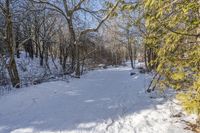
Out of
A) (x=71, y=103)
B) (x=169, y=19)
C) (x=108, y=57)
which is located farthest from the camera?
(x=108, y=57)

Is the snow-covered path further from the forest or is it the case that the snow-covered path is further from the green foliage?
the green foliage

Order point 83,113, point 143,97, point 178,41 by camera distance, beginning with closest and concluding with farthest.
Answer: point 178,41 < point 83,113 < point 143,97

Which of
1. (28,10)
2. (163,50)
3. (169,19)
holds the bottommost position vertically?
(163,50)

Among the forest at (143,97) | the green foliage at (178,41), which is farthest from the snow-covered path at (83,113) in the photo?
the green foliage at (178,41)

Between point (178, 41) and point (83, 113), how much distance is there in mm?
3474

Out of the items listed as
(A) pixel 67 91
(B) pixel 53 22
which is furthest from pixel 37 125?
(B) pixel 53 22

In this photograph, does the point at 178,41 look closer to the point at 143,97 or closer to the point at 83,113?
the point at 83,113

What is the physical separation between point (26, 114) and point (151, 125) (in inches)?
135

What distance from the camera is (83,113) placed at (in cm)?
762

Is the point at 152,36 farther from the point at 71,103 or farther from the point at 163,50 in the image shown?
the point at 71,103

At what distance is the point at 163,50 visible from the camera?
5695 mm

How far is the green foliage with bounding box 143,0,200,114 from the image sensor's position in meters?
4.41

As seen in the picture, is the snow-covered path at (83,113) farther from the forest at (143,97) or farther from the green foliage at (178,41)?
the green foliage at (178,41)

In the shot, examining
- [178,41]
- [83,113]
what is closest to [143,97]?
[83,113]
